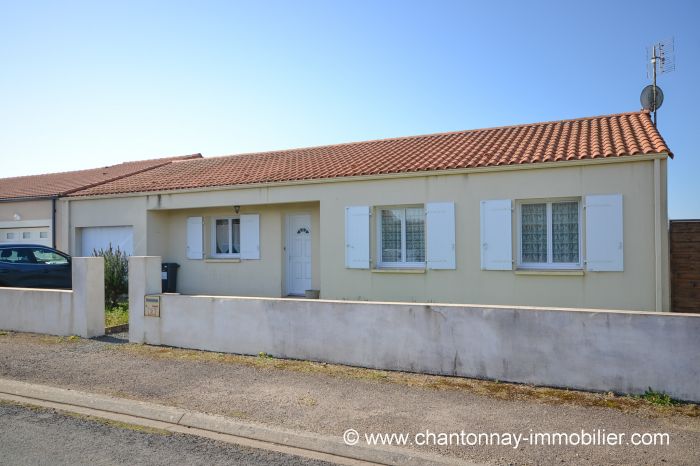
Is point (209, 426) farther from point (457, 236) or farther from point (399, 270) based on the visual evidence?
point (457, 236)

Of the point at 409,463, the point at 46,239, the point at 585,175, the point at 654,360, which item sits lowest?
the point at 409,463

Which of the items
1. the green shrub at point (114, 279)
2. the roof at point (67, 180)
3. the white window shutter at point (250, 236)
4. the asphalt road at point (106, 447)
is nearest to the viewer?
the asphalt road at point (106, 447)

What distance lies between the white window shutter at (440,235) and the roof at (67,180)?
428 inches

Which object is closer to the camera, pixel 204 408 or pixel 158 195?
pixel 204 408

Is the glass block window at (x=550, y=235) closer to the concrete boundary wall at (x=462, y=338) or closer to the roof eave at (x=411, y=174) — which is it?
the roof eave at (x=411, y=174)

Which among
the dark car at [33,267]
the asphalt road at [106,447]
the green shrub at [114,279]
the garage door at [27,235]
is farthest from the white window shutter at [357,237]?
the garage door at [27,235]

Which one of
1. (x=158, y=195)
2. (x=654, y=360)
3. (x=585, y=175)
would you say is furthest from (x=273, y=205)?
(x=654, y=360)

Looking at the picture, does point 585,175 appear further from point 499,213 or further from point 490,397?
point 490,397

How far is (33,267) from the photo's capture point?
12.7m

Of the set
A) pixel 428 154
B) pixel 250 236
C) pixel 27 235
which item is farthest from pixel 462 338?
pixel 27 235

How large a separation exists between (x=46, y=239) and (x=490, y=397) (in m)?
15.3

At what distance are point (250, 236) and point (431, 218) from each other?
5008 mm

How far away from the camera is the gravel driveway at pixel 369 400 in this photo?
4504 mm

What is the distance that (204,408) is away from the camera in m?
5.59
